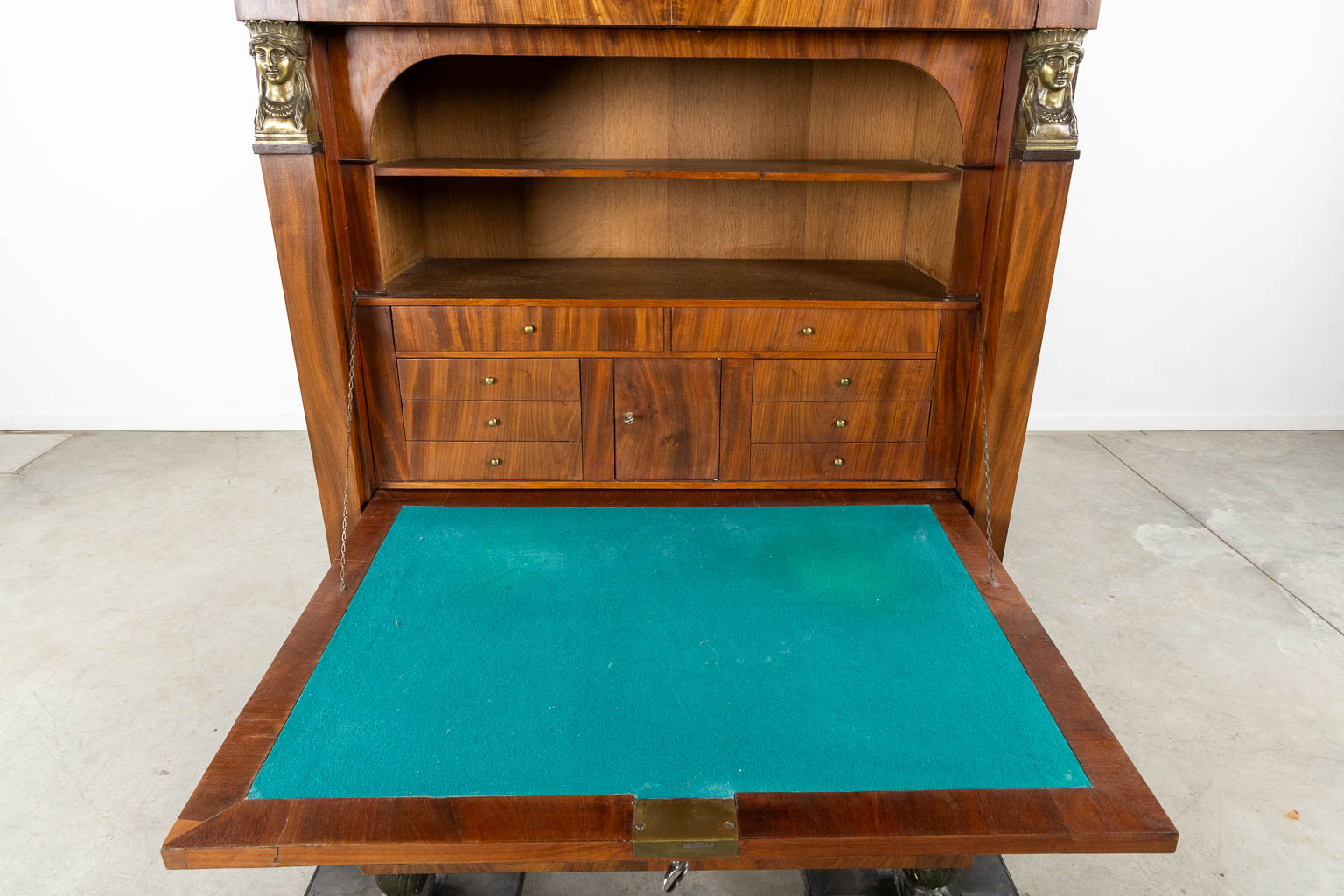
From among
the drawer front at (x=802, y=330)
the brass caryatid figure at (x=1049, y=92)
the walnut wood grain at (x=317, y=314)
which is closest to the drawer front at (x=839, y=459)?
the drawer front at (x=802, y=330)

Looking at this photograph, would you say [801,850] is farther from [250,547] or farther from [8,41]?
[8,41]

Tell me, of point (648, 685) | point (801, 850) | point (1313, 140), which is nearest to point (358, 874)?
point (648, 685)

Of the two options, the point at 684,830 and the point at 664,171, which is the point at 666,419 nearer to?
the point at 664,171

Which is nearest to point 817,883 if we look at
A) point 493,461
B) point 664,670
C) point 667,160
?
point 664,670

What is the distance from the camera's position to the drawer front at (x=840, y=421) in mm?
2486

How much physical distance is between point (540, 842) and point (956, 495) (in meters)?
1.61

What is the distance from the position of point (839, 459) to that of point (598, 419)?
0.67 metres

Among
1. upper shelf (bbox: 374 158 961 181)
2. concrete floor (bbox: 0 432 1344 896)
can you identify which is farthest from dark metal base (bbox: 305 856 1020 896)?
upper shelf (bbox: 374 158 961 181)

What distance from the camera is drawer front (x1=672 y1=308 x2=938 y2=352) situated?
2.40 meters

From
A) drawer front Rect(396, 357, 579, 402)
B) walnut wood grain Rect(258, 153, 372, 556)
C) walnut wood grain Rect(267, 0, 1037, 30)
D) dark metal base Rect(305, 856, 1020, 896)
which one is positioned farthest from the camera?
drawer front Rect(396, 357, 579, 402)

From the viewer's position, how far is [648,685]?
167 centimetres

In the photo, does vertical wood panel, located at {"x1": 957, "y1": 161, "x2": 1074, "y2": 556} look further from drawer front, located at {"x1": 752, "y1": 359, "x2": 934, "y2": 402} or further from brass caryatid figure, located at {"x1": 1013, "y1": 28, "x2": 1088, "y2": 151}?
drawer front, located at {"x1": 752, "y1": 359, "x2": 934, "y2": 402}

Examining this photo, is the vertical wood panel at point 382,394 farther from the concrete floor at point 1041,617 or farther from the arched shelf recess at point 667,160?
the concrete floor at point 1041,617

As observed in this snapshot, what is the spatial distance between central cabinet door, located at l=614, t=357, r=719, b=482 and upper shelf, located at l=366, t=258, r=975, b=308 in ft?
0.61
